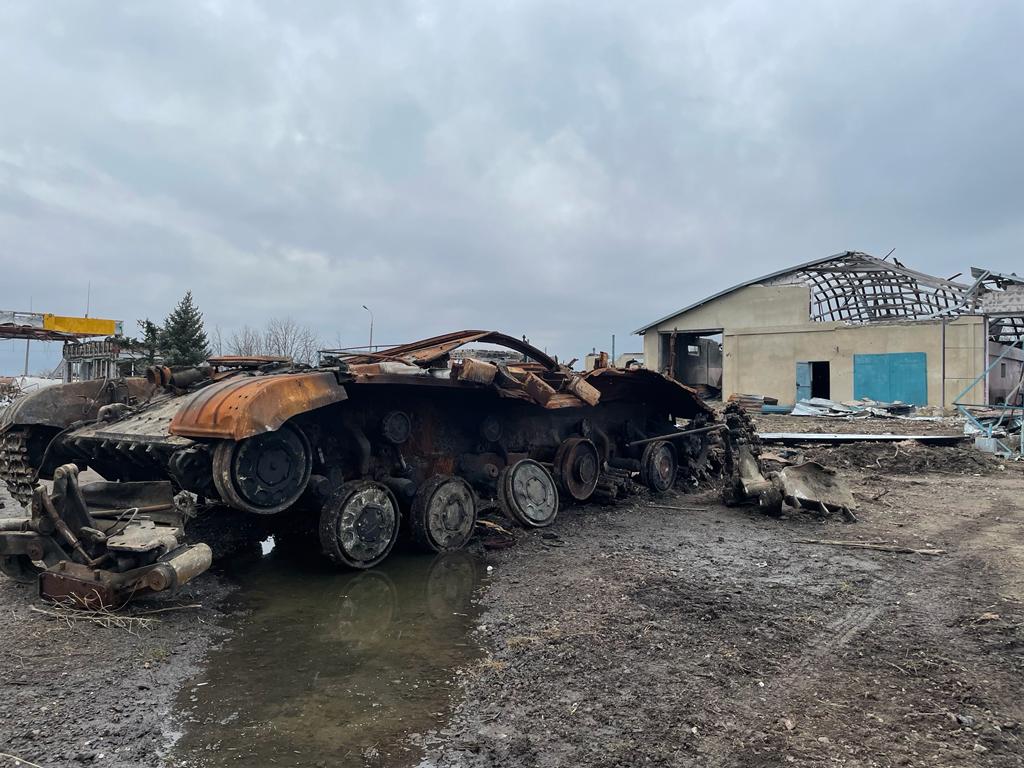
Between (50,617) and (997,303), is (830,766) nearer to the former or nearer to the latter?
(50,617)

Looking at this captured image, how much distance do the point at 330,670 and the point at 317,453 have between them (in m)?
2.57

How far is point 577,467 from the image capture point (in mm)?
8578

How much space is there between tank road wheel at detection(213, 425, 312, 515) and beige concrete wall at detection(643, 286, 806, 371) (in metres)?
23.5

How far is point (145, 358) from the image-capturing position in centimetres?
2352

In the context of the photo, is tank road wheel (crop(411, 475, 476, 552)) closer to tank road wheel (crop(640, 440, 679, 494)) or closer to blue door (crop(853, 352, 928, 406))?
tank road wheel (crop(640, 440, 679, 494))

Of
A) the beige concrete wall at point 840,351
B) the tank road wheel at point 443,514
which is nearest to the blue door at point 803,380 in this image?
the beige concrete wall at point 840,351

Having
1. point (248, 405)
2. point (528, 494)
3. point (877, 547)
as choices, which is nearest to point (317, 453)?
point (248, 405)

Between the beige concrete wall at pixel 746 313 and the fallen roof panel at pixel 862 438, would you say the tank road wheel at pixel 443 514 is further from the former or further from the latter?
the beige concrete wall at pixel 746 313

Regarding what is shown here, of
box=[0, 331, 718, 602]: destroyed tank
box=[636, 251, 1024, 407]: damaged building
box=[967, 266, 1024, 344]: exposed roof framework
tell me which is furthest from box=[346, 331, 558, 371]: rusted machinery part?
box=[967, 266, 1024, 344]: exposed roof framework

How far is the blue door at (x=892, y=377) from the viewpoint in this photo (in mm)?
23438

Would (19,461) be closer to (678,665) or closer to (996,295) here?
(678,665)

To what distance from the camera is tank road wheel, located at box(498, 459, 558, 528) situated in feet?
24.1

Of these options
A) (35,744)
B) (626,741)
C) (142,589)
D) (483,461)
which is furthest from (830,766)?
(483,461)

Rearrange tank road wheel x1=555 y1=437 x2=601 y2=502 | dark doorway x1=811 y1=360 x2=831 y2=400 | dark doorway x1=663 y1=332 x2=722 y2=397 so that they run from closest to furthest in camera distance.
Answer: tank road wheel x1=555 y1=437 x2=601 y2=502 → dark doorway x1=811 y1=360 x2=831 y2=400 → dark doorway x1=663 y1=332 x2=722 y2=397
